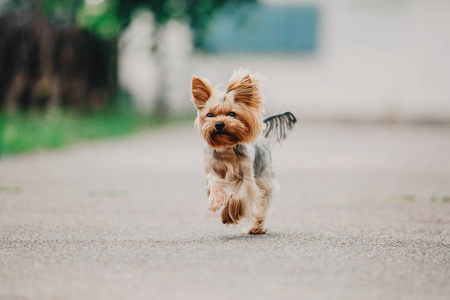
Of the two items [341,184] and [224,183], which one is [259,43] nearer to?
[341,184]

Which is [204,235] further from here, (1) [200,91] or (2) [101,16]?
(2) [101,16]

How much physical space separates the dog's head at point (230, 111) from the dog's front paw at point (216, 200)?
1.26ft

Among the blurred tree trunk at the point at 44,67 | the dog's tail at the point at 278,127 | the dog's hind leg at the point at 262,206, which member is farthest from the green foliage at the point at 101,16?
the dog's hind leg at the point at 262,206

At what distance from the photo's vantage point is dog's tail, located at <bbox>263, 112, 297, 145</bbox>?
20.6ft

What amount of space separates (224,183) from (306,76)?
69.1ft

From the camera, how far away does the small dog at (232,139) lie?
521 centimetres

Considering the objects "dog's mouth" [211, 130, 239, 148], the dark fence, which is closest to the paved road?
"dog's mouth" [211, 130, 239, 148]

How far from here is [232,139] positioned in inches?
206

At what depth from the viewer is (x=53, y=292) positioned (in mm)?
3783

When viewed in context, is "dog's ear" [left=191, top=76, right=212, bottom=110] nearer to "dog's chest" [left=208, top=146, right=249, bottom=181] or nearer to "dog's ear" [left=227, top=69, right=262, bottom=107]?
"dog's ear" [left=227, top=69, right=262, bottom=107]

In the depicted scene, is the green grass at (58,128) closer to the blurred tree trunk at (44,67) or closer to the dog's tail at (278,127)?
the blurred tree trunk at (44,67)

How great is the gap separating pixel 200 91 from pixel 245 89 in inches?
14.5

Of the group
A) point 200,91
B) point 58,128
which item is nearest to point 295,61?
point 58,128

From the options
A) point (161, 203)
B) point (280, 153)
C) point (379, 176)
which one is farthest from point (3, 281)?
point (280, 153)
